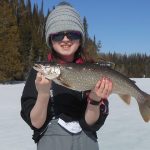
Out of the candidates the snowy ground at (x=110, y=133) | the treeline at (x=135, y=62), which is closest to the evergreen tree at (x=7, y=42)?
the snowy ground at (x=110, y=133)

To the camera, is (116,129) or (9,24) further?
(9,24)

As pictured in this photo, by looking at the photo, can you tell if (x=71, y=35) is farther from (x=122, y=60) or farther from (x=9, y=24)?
(x=122, y=60)

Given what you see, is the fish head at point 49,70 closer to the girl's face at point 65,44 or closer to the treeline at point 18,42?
the girl's face at point 65,44

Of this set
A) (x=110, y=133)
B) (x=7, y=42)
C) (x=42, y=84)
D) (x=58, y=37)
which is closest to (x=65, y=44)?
(x=58, y=37)

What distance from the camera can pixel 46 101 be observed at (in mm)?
2783

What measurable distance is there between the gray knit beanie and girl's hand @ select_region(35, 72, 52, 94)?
49 centimetres

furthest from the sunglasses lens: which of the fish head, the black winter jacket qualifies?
the fish head

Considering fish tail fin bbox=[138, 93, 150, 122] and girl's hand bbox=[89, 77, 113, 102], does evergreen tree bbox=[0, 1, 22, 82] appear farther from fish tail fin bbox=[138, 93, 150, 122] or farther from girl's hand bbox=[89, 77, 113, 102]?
girl's hand bbox=[89, 77, 113, 102]

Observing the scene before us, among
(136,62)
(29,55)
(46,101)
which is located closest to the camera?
(46,101)

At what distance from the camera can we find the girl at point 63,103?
2836 millimetres

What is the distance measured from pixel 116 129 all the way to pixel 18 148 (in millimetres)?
2524

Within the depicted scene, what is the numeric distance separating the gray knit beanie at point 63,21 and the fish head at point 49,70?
444 millimetres

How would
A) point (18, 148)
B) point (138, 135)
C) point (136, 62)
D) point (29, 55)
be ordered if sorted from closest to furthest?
point (18, 148)
point (138, 135)
point (29, 55)
point (136, 62)

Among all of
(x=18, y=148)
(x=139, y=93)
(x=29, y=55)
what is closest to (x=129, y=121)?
Result: (x=18, y=148)
